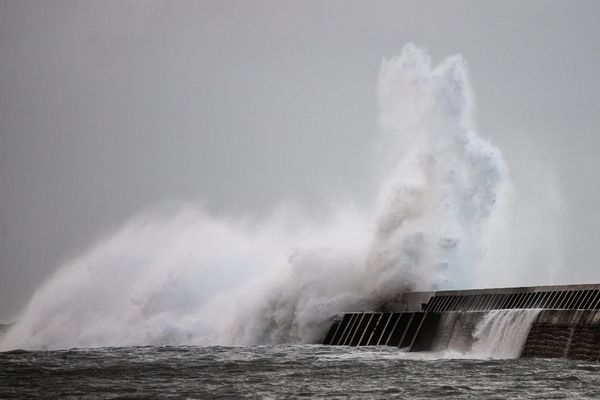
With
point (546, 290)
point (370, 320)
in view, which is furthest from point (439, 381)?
point (370, 320)

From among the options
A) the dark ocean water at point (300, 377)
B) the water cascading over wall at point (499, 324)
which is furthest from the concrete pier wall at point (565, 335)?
the dark ocean water at point (300, 377)

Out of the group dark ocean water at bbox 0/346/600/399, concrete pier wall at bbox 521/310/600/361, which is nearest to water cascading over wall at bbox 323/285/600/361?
concrete pier wall at bbox 521/310/600/361

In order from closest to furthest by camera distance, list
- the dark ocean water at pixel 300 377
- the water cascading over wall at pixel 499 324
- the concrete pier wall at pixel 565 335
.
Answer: the dark ocean water at pixel 300 377
the concrete pier wall at pixel 565 335
the water cascading over wall at pixel 499 324

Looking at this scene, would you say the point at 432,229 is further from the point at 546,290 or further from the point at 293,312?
the point at 546,290

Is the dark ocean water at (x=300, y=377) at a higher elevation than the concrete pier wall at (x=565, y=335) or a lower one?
lower

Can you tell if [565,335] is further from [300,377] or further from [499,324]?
[300,377]

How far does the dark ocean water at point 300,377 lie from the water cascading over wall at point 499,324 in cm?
96

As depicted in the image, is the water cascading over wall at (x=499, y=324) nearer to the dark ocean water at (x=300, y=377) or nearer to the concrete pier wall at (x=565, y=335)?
the concrete pier wall at (x=565, y=335)

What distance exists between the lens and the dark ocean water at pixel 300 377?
21766 millimetres

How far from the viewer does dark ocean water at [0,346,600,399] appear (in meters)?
21.8

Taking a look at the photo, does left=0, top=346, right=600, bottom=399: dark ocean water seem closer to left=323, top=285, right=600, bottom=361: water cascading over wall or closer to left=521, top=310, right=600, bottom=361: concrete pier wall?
left=521, top=310, right=600, bottom=361: concrete pier wall

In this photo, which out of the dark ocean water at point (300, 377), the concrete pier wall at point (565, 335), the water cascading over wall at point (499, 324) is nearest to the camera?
the dark ocean water at point (300, 377)

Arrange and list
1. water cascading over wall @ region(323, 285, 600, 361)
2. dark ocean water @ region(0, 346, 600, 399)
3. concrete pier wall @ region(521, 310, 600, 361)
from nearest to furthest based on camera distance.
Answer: dark ocean water @ region(0, 346, 600, 399)
concrete pier wall @ region(521, 310, 600, 361)
water cascading over wall @ region(323, 285, 600, 361)

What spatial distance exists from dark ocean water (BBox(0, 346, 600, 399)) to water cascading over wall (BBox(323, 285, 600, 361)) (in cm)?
96
